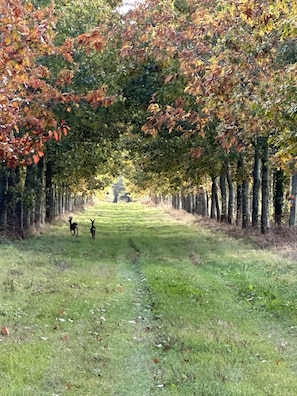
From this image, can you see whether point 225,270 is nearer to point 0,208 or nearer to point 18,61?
point 18,61

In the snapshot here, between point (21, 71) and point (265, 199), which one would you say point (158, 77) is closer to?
point (265, 199)

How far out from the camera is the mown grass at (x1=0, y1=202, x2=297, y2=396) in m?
7.68

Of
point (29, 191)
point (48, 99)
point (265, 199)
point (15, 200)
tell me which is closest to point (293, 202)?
point (265, 199)

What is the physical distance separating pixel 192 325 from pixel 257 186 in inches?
784

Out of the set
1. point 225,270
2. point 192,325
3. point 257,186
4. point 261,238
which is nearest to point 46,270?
point 225,270

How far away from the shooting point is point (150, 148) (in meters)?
29.4

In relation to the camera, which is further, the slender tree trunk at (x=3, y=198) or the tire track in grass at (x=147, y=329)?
the slender tree trunk at (x=3, y=198)

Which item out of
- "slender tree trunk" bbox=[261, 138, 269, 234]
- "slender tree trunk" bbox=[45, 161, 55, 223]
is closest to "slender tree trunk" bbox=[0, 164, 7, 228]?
"slender tree trunk" bbox=[45, 161, 55, 223]

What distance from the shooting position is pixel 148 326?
10.8 metres

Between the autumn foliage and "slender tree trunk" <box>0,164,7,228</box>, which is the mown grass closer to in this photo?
the autumn foliage

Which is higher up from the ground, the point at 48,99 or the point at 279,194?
the point at 48,99

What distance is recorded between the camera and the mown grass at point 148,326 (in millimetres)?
7680

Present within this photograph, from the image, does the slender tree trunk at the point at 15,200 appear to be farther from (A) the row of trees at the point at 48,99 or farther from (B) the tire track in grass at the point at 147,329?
(B) the tire track in grass at the point at 147,329

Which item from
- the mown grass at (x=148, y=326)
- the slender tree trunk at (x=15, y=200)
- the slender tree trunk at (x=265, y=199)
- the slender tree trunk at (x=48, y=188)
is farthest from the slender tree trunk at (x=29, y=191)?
the slender tree trunk at (x=265, y=199)
